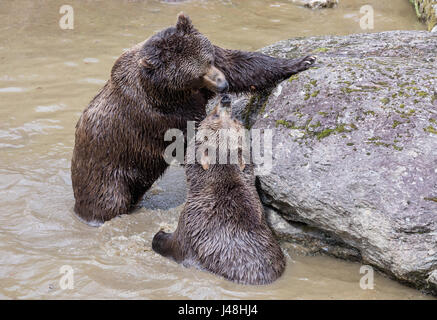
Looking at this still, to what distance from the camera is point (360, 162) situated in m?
5.60

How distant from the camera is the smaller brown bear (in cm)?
561

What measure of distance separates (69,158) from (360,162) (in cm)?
510

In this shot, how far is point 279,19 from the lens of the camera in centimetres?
1558

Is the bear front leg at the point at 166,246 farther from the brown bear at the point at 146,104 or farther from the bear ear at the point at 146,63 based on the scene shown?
A: the bear ear at the point at 146,63

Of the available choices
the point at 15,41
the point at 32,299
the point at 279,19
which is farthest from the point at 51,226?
the point at 279,19

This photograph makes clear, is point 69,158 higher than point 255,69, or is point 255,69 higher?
point 255,69

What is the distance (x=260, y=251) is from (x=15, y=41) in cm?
1015

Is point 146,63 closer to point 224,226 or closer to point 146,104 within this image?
point 146,104

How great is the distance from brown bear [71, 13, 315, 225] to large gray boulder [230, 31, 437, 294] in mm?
581

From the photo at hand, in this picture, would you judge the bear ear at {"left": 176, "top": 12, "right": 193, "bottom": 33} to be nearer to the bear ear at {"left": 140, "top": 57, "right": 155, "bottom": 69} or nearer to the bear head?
the bear head

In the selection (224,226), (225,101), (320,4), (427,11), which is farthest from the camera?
(320,4)

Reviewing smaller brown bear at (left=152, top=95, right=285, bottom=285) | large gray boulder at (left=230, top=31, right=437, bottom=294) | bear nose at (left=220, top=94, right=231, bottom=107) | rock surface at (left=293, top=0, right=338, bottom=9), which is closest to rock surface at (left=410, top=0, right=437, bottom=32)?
rock surface at (left=293, top=0, right=338, bottom=9)

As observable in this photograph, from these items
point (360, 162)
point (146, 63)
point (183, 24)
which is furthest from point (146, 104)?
point (360, 162)

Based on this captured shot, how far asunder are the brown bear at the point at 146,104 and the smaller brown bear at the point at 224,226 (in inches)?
23.3
